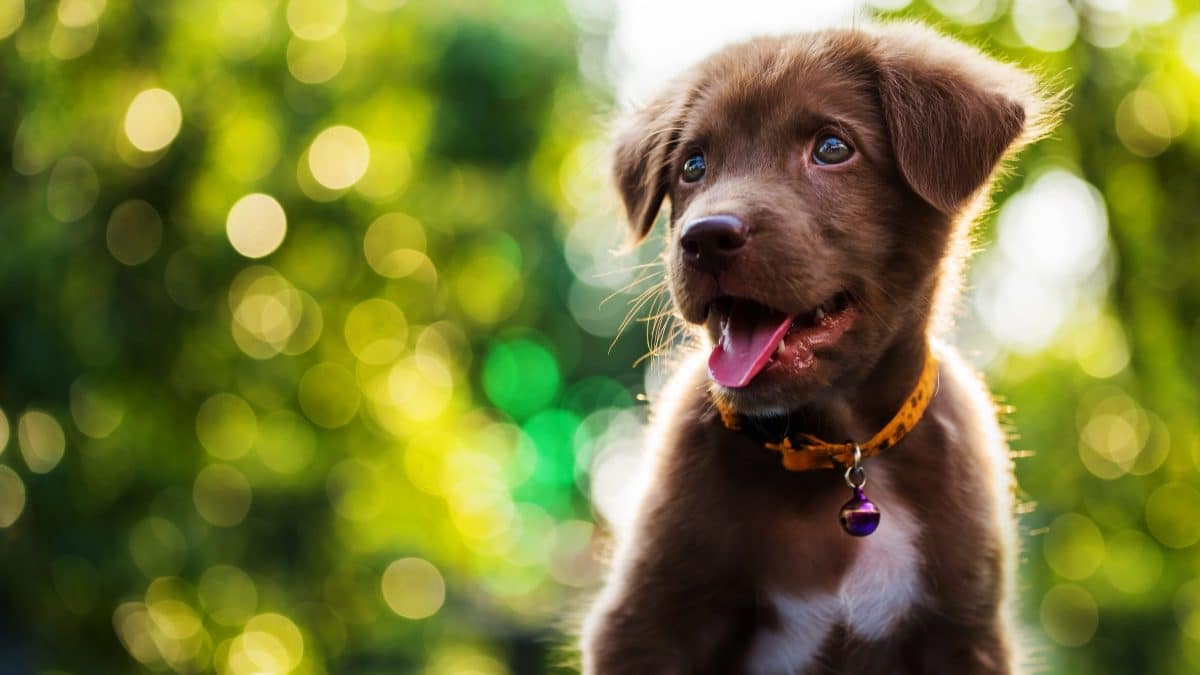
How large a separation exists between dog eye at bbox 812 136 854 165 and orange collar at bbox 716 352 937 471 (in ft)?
2.03

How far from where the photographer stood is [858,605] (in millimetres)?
2934

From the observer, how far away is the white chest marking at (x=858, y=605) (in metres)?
2.90

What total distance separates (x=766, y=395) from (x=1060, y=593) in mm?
8749

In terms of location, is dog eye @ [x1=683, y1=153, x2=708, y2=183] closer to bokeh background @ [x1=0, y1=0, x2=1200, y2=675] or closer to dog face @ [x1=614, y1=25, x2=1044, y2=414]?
dog face @ [x1=614, y1=25, x2=1044, y2=414]

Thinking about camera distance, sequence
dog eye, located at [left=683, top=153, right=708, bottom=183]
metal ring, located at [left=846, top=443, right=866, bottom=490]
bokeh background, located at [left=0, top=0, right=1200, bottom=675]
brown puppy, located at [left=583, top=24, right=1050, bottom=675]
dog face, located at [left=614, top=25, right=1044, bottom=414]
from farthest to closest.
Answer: bokeh background, located at [left=0, top=0, right=1200, bottom=675] → dog eye, located at [left=683, top=153, right=708, bottom=183] → metal ring, located at [left=846, top=443, right=866, bottom=490] → brown puppy, located at [left=583, top=24, right=1050, bottom=675] → dog face, located at [left=614, top=25, right=1044, bottom=414]

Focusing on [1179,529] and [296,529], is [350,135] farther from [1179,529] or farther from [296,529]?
[1179,529]

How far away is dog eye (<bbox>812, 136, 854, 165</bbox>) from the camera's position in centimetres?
287

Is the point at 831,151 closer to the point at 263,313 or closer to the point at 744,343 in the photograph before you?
the point at 744,343

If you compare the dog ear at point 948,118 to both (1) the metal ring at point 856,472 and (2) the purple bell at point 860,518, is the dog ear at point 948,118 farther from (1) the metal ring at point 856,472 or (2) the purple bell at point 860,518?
(2) the purple bell at point 860,518

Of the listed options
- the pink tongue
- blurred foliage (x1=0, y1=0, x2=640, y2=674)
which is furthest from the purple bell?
blurred foliage (x1=0, y1=0, x2=640, y2=674)

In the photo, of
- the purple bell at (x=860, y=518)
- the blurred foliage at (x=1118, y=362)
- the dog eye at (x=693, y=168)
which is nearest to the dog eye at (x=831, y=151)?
the dog eye at (x=693, y=168)

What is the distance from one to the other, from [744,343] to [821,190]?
44 cm

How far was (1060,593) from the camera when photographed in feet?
33.8

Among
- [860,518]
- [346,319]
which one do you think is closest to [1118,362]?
[346,319]
